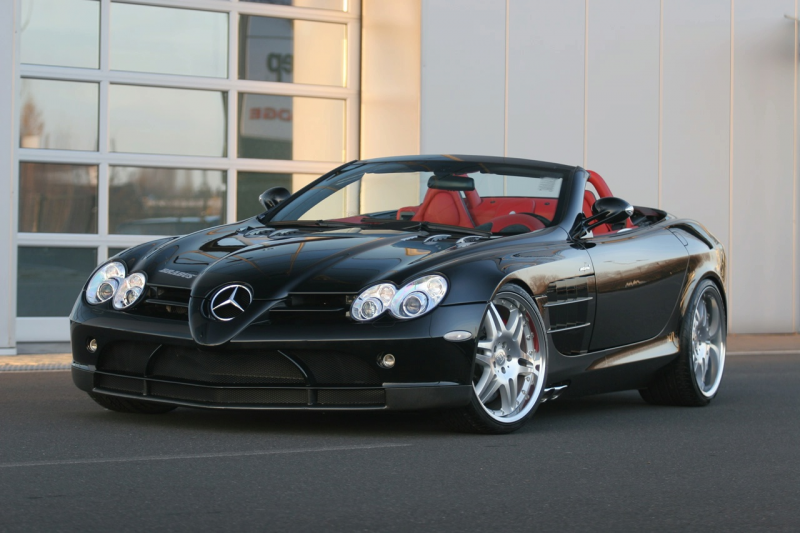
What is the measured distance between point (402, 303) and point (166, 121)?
7.87m

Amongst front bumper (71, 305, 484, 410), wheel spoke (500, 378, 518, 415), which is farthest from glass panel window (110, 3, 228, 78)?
wheel spoke (500, 378, 518, 415)

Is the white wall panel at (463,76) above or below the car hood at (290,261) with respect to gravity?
above

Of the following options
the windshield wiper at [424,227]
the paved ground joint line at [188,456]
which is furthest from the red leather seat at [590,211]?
the paved ground joint line at [188,456]

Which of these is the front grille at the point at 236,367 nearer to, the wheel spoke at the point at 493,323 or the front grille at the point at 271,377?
the front grille at the point at 271,377

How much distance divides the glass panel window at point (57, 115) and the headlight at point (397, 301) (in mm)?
7588

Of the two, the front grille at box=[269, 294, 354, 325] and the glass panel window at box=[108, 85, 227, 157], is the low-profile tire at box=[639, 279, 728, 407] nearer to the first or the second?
the front grille at box=[269, 294, 354, 325]

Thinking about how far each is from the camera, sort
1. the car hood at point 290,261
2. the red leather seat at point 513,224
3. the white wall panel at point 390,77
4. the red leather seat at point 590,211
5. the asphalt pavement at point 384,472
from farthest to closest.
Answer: the white wall panel at point 390,77 < the red leather seat at point 590,211 < the red leather seat at point 513,224 < the car hood at point 290,261 < the asphalt pavement at point 384,472

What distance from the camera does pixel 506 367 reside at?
557cm

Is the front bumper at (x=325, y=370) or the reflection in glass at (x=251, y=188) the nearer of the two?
the front bumper at (x=325, y=370)

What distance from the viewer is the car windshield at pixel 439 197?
6449mm

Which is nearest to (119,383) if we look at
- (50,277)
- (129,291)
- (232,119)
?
(129,291)

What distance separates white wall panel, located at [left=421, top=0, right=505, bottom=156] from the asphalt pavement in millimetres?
6201

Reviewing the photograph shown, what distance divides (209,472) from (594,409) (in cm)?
301

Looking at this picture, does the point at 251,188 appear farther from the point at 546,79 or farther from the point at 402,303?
the point at 402,303
